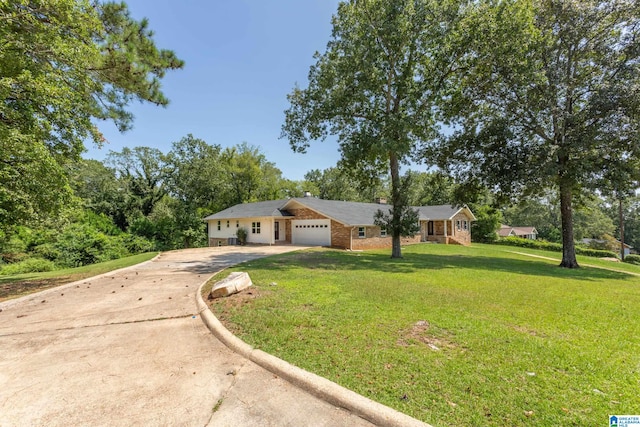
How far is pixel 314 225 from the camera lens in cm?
2239

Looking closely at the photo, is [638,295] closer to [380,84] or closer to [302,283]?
[302,283]

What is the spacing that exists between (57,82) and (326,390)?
30.7ft

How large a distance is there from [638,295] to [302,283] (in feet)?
30.5

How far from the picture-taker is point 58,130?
7.93m

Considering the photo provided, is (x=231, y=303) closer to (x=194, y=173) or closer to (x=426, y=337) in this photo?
(x=426, y=337)

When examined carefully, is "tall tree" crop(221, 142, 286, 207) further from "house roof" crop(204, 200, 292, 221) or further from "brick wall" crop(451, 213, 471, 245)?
"brick wall" crop(451, 213, 471, 245)

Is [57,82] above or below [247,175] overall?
below

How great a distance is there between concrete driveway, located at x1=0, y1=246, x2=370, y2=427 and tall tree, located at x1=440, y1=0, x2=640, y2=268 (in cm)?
1531

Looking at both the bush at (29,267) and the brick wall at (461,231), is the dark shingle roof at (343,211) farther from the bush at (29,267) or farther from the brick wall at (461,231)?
the bush at (29,267)

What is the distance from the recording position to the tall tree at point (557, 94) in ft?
42.2

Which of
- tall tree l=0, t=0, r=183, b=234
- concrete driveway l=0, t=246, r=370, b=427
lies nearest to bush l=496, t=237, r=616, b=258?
concrete driveway l=0, t=246, r=370, b=427

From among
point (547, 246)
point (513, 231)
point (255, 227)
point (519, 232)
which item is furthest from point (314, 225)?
point (519, 232)

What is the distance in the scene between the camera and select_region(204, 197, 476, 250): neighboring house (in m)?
21.2

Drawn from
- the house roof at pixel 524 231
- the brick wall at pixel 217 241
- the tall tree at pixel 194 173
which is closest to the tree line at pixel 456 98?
the brick wall at pixel 217 241
